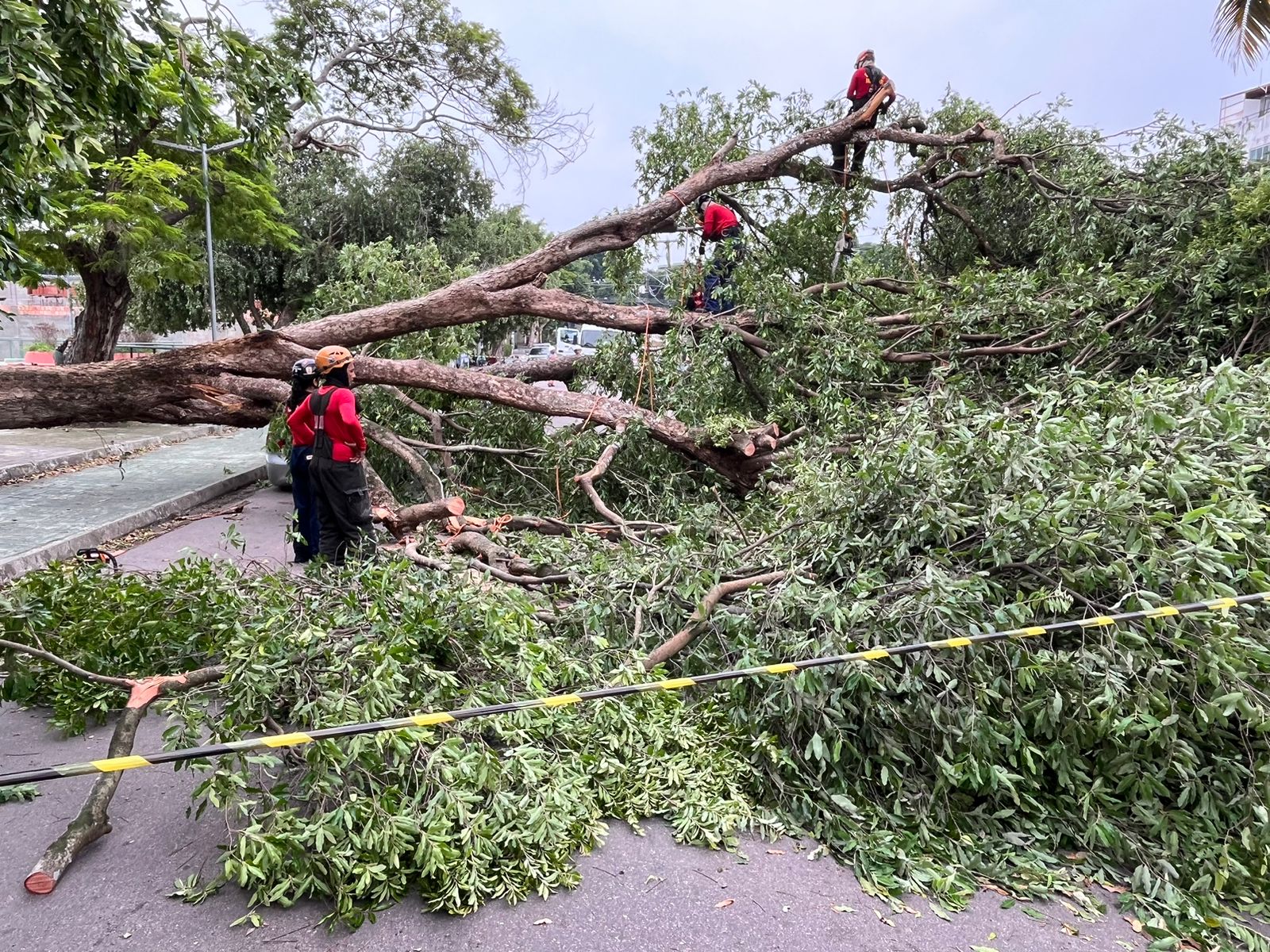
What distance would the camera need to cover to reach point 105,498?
25.1 feet

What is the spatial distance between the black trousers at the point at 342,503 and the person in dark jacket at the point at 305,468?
0.13 m

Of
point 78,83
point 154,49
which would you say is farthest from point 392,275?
point 78,83

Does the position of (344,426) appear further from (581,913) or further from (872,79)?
(872,79)

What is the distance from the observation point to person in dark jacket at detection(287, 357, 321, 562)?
509cm

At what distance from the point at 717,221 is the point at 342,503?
424cm

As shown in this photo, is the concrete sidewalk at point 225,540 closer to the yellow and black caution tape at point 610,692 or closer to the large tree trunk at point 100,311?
the yellow and black caution tape at point 610,692

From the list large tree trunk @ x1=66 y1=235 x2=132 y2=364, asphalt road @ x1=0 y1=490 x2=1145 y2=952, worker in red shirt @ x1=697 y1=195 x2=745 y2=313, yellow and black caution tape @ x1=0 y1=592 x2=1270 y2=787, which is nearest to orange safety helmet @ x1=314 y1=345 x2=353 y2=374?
yellow and black caution tape @ x1=0 y1=592 x2=1270 y2=787

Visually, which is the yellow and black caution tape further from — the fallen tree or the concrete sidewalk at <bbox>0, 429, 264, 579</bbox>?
the concrete sidewalk at <bbox>0, 429, 264, 579</bbox>

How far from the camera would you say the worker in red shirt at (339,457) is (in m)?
4.69

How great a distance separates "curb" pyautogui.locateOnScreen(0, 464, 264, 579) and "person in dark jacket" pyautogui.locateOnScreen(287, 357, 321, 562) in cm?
159

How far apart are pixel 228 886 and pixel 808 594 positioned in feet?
7.38

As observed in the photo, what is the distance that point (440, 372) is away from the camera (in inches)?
254

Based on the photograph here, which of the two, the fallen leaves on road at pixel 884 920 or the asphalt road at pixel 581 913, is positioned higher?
the asphalt road at pixel 581 913

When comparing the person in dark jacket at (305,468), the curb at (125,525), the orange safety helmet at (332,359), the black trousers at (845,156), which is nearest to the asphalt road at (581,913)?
the person in dark jacket at (305,468)
